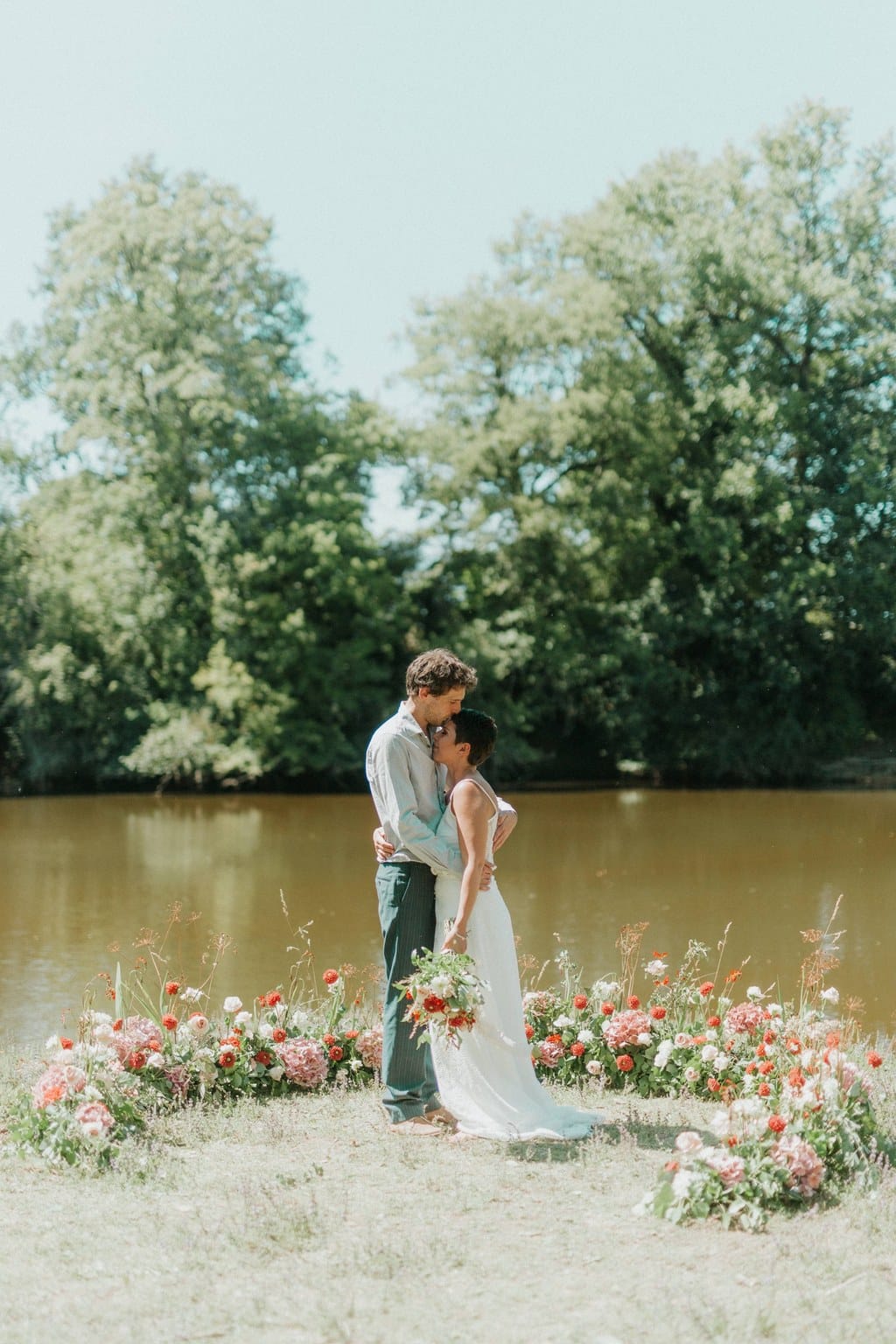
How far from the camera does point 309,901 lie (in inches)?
596

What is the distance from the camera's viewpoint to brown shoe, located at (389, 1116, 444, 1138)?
5480 mm

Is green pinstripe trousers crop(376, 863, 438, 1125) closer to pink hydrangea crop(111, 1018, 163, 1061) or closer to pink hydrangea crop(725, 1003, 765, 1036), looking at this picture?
pink hydrangea crop(111, 1018, 163, 1061)

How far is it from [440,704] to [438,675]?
0.41ft

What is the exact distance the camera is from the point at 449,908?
5.59 metres

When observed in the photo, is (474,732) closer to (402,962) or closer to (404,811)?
(404,811)

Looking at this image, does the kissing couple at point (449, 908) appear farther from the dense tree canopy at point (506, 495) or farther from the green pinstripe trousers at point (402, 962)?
the dense tree canopy at point (506, 495)

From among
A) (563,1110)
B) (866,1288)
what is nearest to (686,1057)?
(563,1110)

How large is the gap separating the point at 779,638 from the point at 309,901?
65.9 feet

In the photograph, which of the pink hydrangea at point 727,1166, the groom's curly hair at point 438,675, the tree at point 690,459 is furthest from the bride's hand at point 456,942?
the tree at point 690,459

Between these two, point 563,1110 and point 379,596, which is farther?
point 379,596

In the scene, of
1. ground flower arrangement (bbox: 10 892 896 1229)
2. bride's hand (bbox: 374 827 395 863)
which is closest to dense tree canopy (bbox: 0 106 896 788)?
ground flower arrangement (bbox: 10 892 896 1229)

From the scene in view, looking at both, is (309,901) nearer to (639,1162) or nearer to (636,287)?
(639,1162)

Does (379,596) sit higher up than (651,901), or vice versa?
(379,596)

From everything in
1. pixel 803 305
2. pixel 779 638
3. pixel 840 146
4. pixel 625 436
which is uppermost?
pixel 840 146
